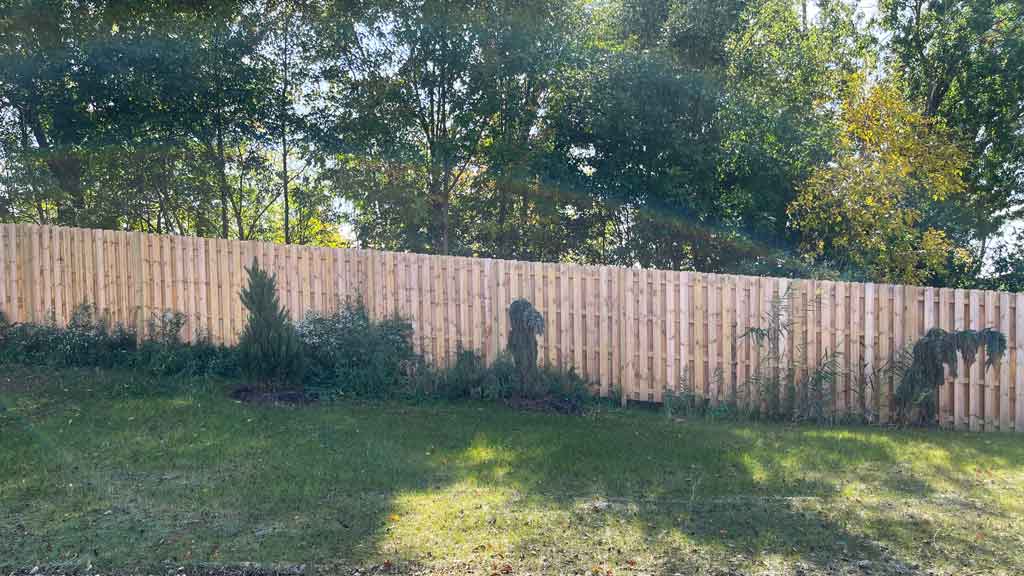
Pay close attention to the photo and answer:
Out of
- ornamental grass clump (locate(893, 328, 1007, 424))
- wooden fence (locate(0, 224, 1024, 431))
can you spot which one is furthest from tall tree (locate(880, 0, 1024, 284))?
ornamental grass clump (locate(893, 328, 1007, 424))

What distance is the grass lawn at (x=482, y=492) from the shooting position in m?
4.74

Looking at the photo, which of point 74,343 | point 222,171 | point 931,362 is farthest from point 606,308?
point 222,171

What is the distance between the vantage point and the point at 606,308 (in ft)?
31.0

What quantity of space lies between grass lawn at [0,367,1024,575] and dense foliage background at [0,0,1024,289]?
5.40 metres

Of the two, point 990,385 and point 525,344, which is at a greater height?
point 525,344

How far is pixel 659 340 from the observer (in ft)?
30.5

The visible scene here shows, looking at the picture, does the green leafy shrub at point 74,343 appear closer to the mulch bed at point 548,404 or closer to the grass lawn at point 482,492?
the grass lawn at point 482,492

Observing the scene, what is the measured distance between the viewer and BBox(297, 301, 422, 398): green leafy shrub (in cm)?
897

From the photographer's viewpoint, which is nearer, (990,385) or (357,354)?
(990,385)

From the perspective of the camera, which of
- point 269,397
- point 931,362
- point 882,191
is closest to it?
Result: point 931,362

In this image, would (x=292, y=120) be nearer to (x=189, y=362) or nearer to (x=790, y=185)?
(x=189, y=362)

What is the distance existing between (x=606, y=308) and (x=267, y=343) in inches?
142

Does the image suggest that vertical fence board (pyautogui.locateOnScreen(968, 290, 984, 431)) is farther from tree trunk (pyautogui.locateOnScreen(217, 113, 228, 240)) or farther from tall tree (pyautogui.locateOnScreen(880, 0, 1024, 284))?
tree trunk (pyautogui.locateOnScreen(217, 113, 228, 240))

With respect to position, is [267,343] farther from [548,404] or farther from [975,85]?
[975,85]
